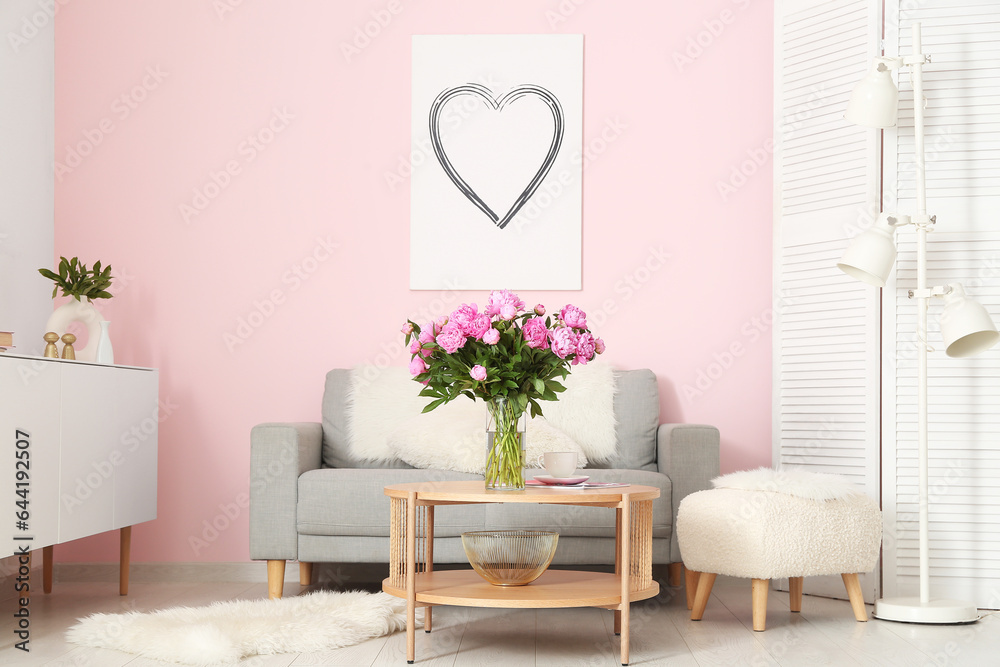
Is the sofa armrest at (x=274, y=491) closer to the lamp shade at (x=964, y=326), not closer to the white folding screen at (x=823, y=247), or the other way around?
the white folding screen at (x=823, y=247)

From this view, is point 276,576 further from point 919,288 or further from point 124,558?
point 919,288

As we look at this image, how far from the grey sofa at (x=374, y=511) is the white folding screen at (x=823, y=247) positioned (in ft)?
1.70

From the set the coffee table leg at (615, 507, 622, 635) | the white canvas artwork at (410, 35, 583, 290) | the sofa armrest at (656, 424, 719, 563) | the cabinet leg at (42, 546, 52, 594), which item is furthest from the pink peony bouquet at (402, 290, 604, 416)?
the cabinet leg at (42, 546, 52, 594)

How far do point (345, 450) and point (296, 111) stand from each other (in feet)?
4.82

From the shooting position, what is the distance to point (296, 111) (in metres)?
3.71

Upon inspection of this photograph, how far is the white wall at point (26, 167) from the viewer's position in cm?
343

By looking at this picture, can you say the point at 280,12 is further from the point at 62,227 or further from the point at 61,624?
the point at 61,624

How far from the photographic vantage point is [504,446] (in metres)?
2.34

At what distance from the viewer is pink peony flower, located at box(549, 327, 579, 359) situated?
7.41ft

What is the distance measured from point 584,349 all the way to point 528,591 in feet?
2.14

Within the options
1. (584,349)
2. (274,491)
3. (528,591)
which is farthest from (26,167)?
(528,591)

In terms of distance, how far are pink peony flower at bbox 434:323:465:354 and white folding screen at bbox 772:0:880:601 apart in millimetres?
1668

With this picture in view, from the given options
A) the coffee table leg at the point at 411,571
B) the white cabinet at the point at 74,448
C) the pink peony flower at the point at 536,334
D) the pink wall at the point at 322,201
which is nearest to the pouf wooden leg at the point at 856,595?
the pink wall at the point at 322,201

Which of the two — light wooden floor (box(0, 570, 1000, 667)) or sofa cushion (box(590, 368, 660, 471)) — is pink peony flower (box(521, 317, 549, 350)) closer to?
light wooden floor (box(0, 570, 1000, 667))
